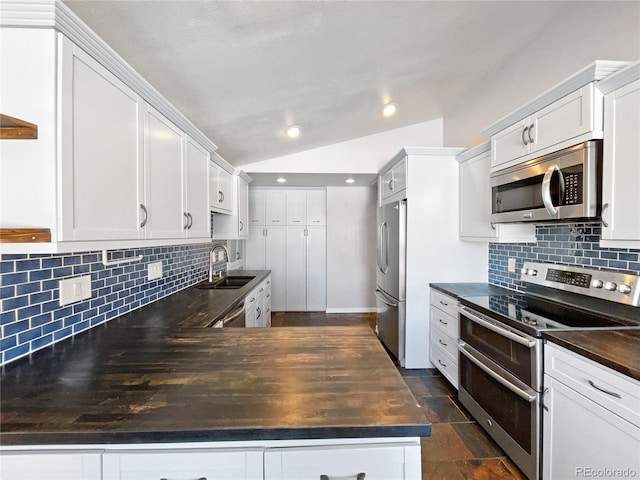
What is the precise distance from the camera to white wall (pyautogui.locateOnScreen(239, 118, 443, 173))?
3.81m

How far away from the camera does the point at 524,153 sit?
1851 millimetres

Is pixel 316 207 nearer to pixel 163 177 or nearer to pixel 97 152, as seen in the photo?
pixel 163 177

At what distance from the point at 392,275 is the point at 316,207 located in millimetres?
2276

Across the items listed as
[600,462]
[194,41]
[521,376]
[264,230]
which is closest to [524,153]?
[521,376]

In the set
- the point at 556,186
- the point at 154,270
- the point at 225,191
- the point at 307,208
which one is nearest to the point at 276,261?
the point at 307,208

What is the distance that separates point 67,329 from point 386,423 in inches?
56.8

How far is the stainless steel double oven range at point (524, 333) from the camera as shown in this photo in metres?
1.44

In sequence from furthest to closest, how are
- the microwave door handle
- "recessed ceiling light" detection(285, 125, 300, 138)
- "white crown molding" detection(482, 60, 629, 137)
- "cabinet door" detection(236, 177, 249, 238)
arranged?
"cabinet door" detection(236, 177, 249, 238) < "recessed ceiling light" detection(285, 125, 300, 138) < the microwave door handle < "white crown molding" detection(482, 60, 629, 137)

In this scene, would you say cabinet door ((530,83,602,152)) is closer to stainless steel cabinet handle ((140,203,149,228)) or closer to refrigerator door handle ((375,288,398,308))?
refrigerator door handle ((375,288,398,308))

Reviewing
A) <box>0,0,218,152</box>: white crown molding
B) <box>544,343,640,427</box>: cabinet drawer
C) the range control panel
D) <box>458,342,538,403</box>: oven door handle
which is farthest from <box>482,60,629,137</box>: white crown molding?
<box>0,0,218,152</box>: white crown molding

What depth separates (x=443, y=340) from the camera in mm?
2549

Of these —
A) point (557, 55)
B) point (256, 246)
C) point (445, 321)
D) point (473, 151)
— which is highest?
point (557, 55)

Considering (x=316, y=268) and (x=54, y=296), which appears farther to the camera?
(x=316, y=268)

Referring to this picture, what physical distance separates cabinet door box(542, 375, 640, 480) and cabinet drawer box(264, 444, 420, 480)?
93 centimetres
